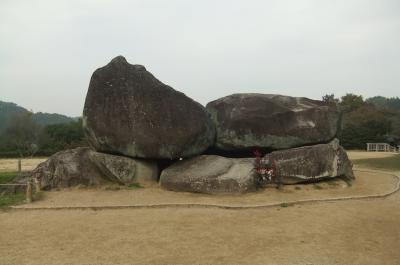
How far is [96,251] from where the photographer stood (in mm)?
8477

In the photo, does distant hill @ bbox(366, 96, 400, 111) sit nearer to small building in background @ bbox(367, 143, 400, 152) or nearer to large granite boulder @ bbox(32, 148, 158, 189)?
small building in background @ bbox(367, 143, 400, 152)

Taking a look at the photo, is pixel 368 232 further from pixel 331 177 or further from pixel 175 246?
pixel 331 177

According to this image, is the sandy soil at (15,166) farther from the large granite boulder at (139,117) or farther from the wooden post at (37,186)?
the large granite boulder at (139,117)

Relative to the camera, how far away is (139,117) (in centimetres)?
1503

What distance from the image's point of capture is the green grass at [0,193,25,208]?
520 inches

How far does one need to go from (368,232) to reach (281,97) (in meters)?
7.74

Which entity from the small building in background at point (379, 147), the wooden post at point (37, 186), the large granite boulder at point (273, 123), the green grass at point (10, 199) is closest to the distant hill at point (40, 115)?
the small building in background at point (379, 147)

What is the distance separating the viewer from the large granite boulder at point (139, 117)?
15.0m

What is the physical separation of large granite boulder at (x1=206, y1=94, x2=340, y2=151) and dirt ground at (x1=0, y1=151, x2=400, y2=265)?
3564 millimetres

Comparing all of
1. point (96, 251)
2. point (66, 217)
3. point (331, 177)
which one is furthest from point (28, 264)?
point (331, 177)

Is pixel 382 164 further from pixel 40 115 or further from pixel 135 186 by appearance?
pixel 40 115

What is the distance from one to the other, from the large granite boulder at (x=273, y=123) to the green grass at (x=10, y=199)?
7204mm

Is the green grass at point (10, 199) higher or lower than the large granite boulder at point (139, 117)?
lower

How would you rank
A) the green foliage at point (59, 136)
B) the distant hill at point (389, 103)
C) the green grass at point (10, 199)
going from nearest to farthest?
the green grass at point (10, 199) < the green foliage at point (59, 136) < the distant hill at point (389, 103)
